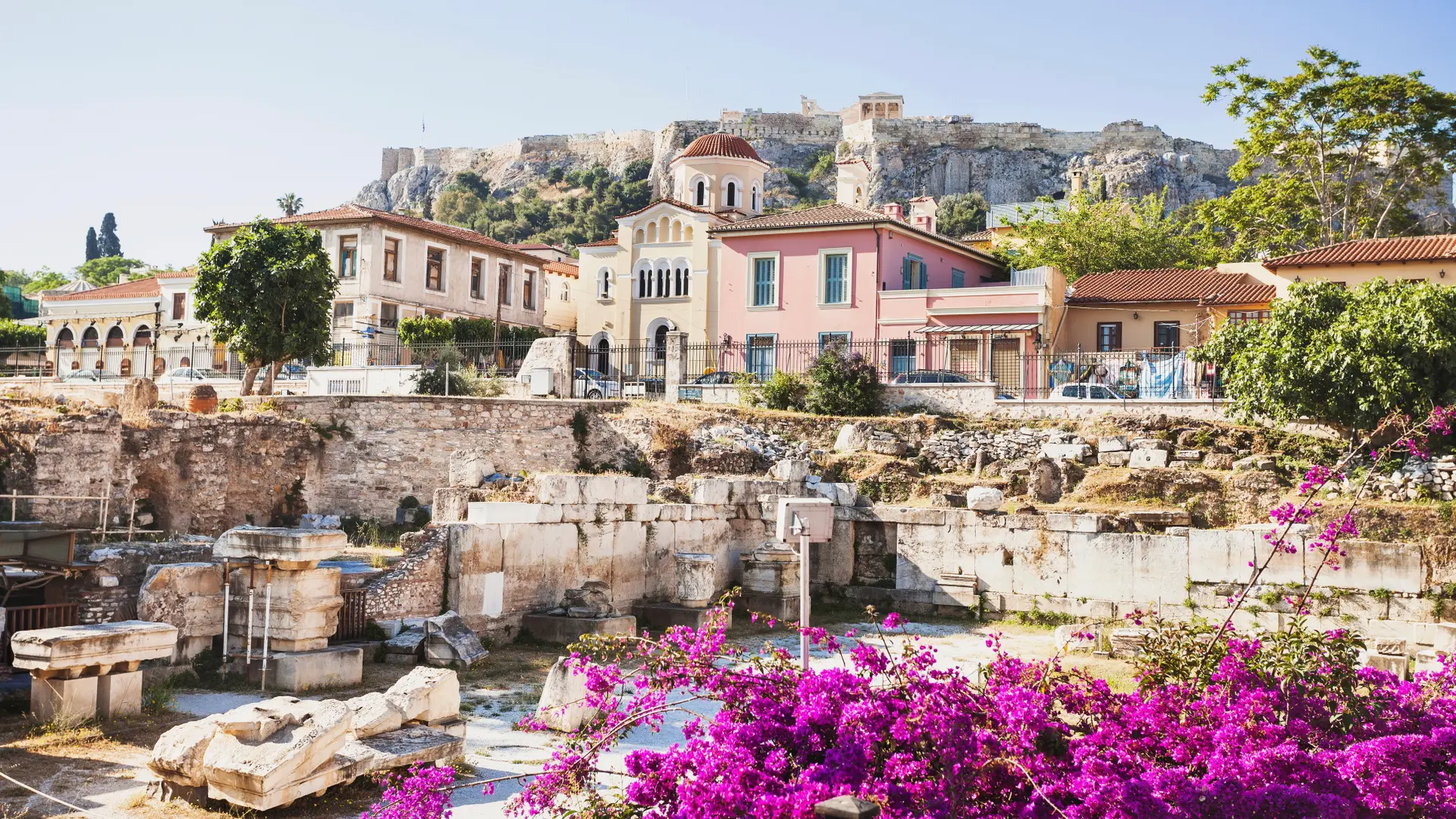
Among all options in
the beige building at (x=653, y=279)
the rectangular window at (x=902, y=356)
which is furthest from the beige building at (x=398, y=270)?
the rectangular window at (x=902, y=356)

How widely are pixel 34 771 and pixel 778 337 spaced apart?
92.9 ft

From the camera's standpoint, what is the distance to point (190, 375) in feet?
109

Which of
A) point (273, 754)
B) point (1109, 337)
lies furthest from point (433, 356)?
point (273, 754)

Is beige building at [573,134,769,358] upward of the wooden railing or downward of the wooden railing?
upward

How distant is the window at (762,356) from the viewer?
3120cm

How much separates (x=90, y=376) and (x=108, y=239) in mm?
81087

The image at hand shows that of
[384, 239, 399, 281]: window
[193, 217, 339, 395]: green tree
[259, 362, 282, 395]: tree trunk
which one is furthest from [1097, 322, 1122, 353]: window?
[384, 239, 399, 281]: window

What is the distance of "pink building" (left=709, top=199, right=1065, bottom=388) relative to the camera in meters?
32.6

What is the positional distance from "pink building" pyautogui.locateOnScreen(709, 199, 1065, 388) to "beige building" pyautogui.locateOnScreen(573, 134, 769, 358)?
4.71 meters

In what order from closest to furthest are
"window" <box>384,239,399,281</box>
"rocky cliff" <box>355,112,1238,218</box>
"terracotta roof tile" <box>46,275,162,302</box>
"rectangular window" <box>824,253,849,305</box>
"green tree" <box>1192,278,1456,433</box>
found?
"green tree" <box>1192,278,1456,433</box>, "rectangular window" <box>824,253,849,305</box>, "window" <box>384,239,399,281</box>, "terracotta roof tile" <box>46,275,162,302</box>, "rocky cliff" <box>355,112,1238,218</box>

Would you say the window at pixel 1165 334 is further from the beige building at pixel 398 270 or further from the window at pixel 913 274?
the beige building at pixel 398 270

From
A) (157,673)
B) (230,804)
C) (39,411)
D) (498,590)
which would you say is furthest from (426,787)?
(39,411)

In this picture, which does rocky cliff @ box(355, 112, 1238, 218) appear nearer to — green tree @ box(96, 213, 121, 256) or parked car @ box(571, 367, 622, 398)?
green tree @ box(96, 213, 121, 256)

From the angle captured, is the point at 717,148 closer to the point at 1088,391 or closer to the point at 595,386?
the point at 595,386
